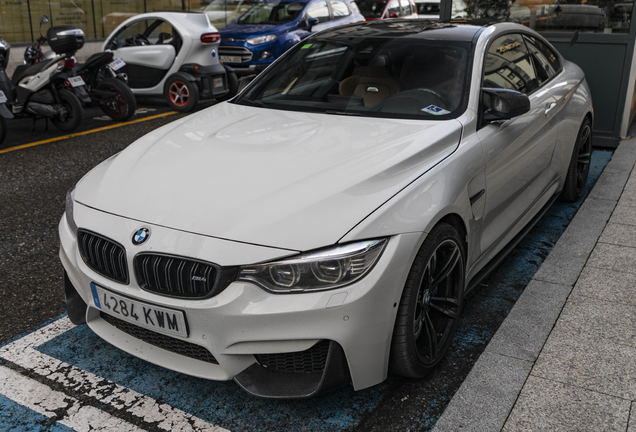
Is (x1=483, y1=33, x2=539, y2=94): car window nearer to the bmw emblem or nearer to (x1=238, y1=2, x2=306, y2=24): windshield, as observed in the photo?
the bmw emblem

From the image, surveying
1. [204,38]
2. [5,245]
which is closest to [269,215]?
[5,245]

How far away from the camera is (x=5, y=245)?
182 inches

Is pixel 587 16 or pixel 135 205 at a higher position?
pixel 587 16

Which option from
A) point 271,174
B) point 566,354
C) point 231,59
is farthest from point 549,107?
point 231,59

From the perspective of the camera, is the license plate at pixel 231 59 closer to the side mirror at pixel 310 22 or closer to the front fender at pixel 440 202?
the side mirror at pixel 310 22

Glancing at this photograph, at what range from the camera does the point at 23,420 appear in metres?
2.69

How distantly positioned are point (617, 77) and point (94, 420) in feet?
21.6

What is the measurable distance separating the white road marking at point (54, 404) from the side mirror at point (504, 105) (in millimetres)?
2366

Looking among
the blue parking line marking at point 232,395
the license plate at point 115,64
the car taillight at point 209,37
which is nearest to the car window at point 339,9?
the car taillight at point 209,37

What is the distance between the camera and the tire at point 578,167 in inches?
202

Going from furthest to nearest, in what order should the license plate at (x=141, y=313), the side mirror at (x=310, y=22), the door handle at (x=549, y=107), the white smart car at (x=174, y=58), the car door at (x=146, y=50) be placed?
1. the side mirror at (x=310, y=22)
2. the car door at (x=146, y=50)
3. the white smart car at (x=174, y=58)
4. the door handle at (x=549, y=107)
5. the license plate at (x=141, y=313)

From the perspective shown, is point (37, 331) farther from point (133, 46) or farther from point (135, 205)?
point (133, 46)

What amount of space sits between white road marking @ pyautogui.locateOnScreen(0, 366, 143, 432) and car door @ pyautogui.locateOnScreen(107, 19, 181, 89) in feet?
26.9

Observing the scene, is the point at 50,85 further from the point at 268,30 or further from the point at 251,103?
the point at 268,30
